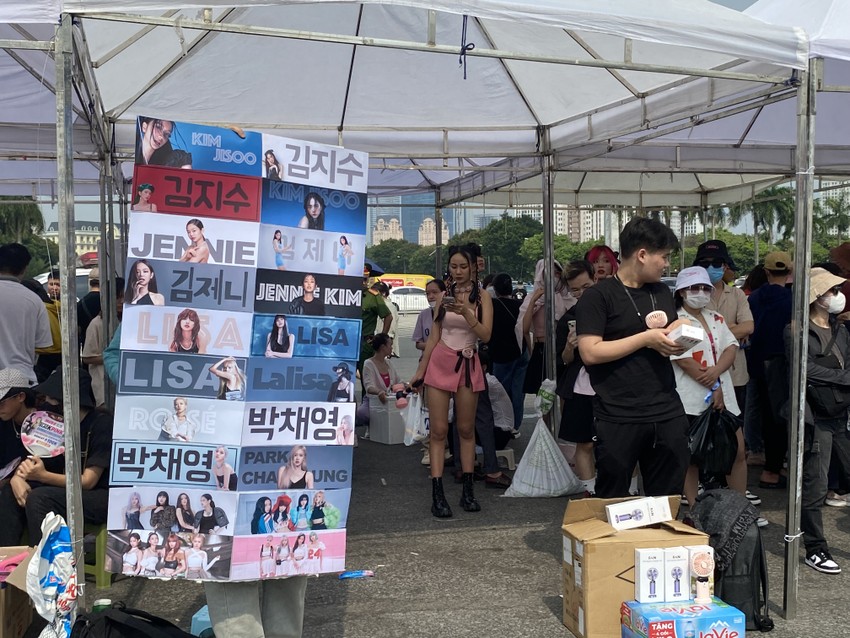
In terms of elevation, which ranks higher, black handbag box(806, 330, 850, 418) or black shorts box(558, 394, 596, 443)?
black handbag box(806, 330, 850, 418)

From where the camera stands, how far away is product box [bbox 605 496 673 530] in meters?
3.90

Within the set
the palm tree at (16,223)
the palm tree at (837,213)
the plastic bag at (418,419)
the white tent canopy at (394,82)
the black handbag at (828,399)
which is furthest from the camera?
the palm tree at (837,213)

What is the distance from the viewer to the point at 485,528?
5.66m

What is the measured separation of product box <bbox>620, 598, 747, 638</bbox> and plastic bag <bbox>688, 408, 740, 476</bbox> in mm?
1496

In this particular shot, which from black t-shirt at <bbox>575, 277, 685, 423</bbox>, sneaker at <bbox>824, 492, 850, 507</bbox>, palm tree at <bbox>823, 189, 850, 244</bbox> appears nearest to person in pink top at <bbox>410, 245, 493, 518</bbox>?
black t-shirt at <bbox>575, 277, 685, 423</bbox>

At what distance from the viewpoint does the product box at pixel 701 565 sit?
372 centimetres

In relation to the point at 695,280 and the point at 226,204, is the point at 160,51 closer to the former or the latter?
the point at 226,204

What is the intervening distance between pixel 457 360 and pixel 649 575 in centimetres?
242

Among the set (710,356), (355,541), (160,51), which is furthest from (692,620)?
(160,51)

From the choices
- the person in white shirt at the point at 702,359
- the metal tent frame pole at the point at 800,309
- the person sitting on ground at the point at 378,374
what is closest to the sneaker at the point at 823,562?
the metal tent frame pole at the point at 800,309

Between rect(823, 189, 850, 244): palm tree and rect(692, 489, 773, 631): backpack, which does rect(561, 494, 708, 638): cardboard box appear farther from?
rect(823, 189, 850, 244): palm tree

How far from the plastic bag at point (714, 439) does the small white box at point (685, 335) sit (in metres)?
1.44

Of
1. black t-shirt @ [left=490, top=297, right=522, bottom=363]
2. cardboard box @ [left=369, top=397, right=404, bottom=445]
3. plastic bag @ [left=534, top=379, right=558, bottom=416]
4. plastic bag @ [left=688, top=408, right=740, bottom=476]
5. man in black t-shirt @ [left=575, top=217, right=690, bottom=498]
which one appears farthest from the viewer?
cardboard box @ [left=369, top=397, right=404, bottom=445]

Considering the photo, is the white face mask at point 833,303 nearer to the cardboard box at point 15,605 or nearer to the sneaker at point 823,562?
the sneaker at point 823,562
